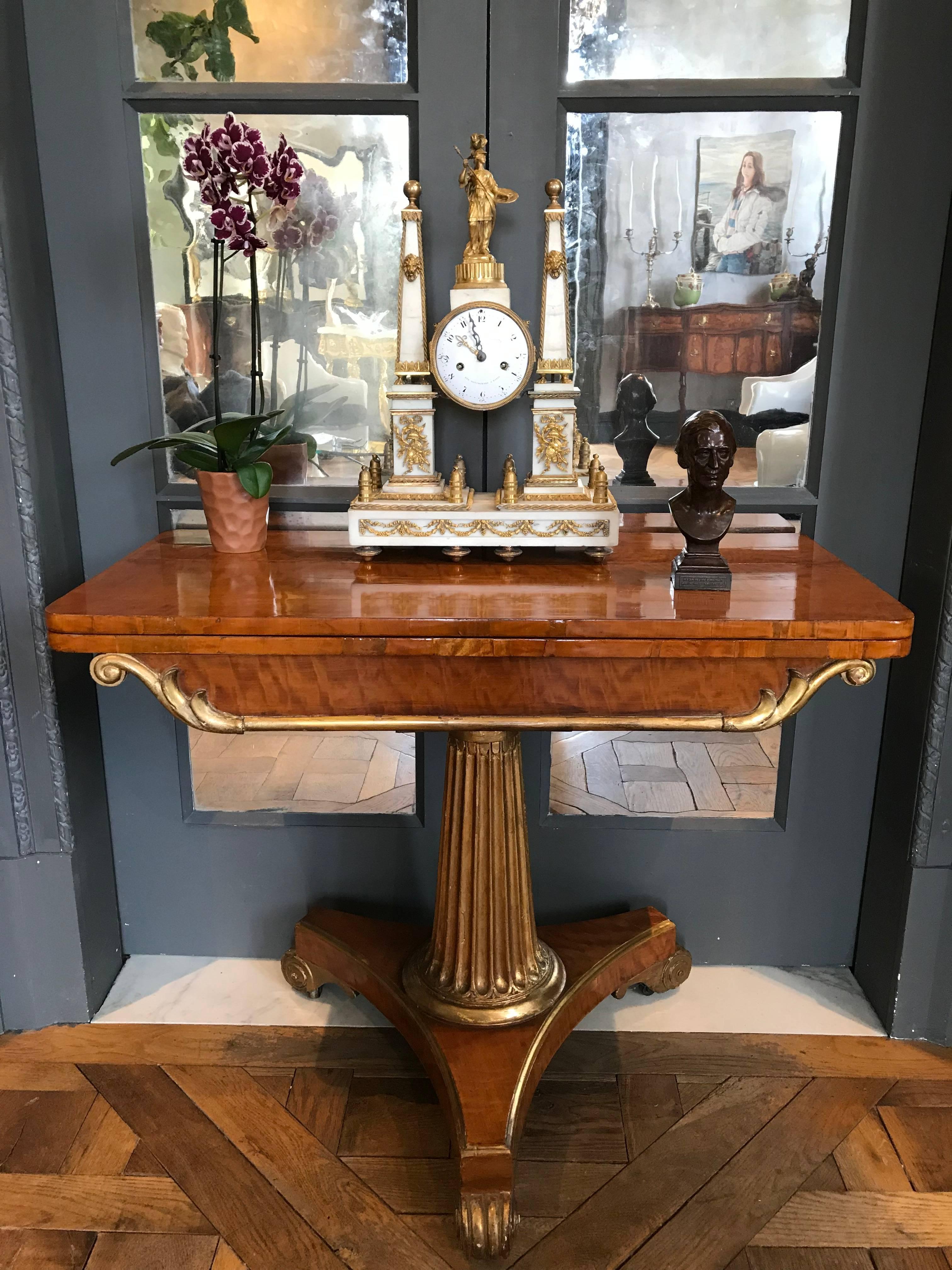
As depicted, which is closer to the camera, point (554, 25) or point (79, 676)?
point (554, 25)

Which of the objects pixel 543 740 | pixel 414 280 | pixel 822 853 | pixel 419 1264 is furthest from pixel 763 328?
pixel 419 1264

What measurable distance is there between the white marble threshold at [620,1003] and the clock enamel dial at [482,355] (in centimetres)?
104

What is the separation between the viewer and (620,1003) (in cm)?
167

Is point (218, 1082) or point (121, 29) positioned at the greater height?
point (121, 29)

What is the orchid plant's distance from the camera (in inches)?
47.8

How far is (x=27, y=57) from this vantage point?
1.40 m

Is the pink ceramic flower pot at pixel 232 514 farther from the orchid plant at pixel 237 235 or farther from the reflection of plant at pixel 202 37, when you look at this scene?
the reflection of plant at pixel 202 37

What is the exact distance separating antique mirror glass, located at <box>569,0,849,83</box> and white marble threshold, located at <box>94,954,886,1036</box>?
1.49m

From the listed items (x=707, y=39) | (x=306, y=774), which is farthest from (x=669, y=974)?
(x=707, y=39)

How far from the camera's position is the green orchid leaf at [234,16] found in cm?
140

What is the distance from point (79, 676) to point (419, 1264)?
1.02 metres

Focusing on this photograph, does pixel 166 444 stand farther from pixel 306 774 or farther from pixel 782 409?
pixel 782 409

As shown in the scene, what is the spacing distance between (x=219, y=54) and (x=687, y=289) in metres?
0.79

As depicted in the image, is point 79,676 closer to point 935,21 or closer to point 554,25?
point 554,25
